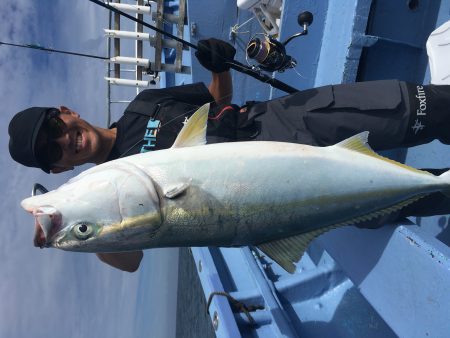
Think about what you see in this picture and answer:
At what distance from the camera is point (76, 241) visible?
1.41m

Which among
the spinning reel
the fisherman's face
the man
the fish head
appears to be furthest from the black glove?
the fish head

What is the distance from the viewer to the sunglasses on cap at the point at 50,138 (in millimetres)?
2203

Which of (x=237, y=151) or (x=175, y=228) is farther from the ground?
(x=237, y=151)

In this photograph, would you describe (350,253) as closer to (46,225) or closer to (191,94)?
(191,94)

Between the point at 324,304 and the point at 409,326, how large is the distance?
1598 millimetres

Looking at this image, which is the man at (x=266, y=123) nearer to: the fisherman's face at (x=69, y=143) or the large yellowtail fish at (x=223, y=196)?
the fisherman's face at (x=69, y=143)

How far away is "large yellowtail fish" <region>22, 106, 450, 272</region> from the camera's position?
1420 millimetres

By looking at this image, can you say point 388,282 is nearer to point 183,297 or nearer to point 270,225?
point 270,225

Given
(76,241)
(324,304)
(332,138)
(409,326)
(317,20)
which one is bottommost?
(324,304)

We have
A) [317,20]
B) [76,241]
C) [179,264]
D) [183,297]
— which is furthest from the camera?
[179,264]

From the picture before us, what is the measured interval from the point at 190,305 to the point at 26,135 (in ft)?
20.8

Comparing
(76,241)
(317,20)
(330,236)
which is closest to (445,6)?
(317,20)

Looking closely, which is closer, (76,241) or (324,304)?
(76,241)

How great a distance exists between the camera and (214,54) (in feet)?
8.21
